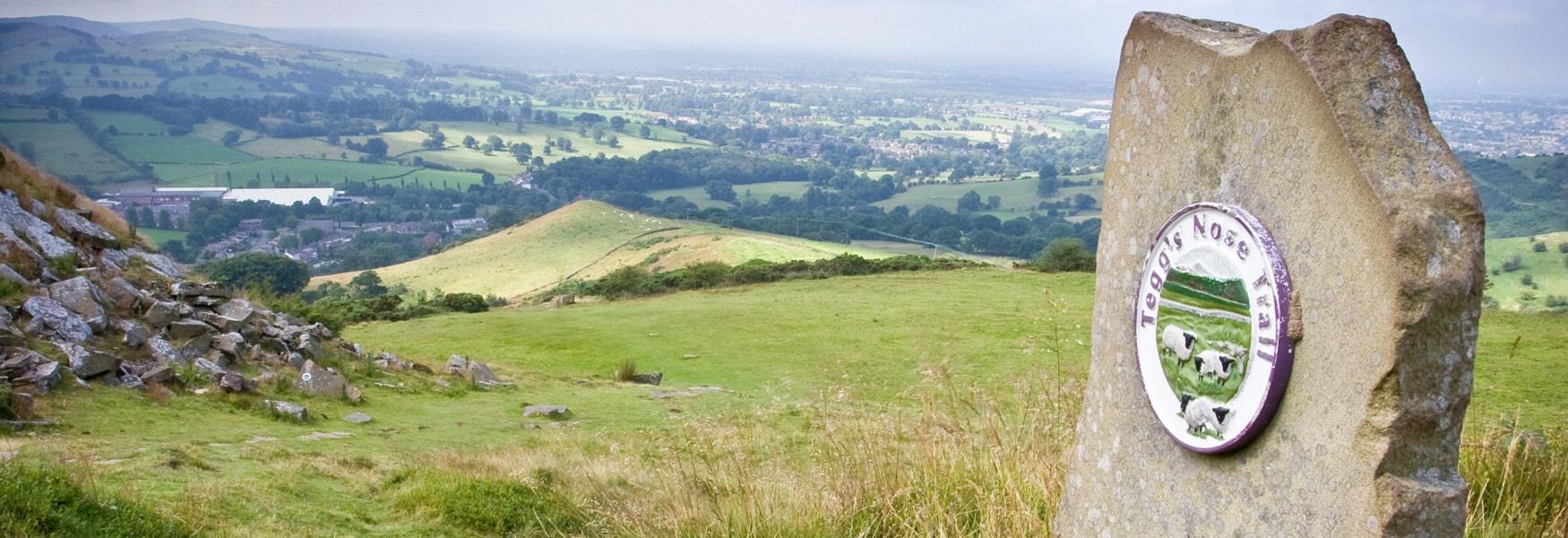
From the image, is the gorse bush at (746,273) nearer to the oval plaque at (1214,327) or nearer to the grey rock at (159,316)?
the grey rock at (159,316)

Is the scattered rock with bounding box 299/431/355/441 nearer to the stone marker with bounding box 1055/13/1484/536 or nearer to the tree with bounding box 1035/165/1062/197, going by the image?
the stone marker with bounding box 1055/13/1484/536

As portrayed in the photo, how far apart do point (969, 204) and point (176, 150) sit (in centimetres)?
10399

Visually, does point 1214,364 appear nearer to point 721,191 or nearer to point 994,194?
point 994,194

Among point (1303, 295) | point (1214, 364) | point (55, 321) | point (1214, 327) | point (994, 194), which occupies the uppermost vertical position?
point (1303, 295)

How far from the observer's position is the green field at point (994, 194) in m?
110

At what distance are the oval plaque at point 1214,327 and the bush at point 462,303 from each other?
29475mm

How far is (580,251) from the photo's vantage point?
65.2 meters

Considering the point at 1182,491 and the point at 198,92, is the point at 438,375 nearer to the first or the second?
the point at 1182,491

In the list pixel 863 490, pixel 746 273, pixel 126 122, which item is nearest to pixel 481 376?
pixel 863 490

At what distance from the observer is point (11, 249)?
12.7 meters

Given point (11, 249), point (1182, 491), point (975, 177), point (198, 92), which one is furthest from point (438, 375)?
point (198, 92)

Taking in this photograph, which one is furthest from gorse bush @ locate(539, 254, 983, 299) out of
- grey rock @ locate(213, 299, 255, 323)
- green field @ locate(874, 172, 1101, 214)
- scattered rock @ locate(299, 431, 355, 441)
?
green field @ locate(874, 172, 1101, 214)

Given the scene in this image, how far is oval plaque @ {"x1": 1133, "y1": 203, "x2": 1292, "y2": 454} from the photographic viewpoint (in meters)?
3.35

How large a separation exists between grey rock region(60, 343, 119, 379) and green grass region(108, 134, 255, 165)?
433 ft
